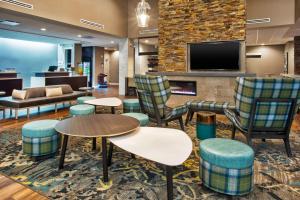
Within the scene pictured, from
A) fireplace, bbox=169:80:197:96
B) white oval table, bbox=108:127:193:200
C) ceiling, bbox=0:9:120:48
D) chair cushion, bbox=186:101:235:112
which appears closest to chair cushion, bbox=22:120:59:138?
white oval table, bbox=108:127:193:200

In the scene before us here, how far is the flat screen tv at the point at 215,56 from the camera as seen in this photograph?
636cm

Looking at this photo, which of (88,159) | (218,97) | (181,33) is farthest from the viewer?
(181,33)

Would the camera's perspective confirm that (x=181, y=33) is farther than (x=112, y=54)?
No

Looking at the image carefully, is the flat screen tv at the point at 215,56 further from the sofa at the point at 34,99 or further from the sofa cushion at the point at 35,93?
the sofa cushion at the point at 35,93

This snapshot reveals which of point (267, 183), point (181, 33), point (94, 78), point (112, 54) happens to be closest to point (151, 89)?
point (267, 183)

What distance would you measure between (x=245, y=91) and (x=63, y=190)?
241cm

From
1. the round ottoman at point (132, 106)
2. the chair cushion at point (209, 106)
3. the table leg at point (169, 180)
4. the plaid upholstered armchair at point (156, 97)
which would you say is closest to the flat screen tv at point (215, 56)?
the chair cushion at point (209, 106)

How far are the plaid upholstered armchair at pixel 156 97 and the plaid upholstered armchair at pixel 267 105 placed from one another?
1178 mm

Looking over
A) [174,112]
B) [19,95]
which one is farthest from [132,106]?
[19,95]

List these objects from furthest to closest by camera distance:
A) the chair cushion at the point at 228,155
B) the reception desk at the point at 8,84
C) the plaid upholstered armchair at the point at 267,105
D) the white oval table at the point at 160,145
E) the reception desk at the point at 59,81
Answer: the reception desk at the point at 59,81 → the reception desk at the point at 8,84 → the plaid upholstered armchair at the point at 267,105 → the chair cushion at the point at 228,155 → the white oval table at the point at 160,145

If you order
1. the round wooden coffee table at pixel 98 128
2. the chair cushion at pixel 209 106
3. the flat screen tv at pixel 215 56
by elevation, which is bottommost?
the round wooden coffee table at pixel 98 128

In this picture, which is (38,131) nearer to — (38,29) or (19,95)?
(19,95)

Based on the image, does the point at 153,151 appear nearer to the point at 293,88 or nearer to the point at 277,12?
the point at 293,88

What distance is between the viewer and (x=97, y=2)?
7.99 metres
